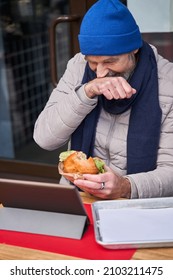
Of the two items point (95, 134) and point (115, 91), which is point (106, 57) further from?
point (95, 134)

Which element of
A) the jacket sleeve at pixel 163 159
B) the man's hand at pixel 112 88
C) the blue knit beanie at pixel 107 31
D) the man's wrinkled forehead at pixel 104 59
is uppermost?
the blue knit beanie at pixel 107 31

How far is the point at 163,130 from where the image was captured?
2.01 m

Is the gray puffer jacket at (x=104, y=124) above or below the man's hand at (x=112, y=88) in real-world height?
below

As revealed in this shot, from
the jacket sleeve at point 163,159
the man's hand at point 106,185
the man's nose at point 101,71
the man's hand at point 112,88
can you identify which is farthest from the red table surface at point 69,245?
the man's nose at point 101,71

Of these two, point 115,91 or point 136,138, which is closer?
point 115,91

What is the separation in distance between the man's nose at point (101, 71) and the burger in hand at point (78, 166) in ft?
1.19

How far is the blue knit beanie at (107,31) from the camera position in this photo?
73.3 inches

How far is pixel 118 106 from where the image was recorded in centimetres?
198

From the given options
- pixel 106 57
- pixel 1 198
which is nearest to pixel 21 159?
pixel 106 57

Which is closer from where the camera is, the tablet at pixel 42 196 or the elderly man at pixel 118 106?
the tablet at pixel 42 196

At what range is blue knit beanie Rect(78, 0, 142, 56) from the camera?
6.11ft

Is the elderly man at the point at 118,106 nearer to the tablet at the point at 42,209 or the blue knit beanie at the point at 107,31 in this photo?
the blue knit beanie at the point at 107,31
